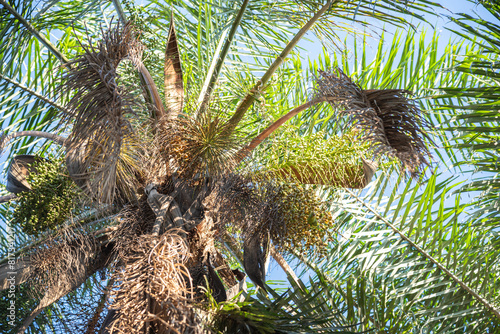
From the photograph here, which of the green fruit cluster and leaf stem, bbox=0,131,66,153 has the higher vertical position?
leaf stem, bbox=0,131,66,153

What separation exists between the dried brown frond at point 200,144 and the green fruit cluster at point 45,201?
2.36ft

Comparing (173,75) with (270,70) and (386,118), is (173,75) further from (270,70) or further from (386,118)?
(386,118)

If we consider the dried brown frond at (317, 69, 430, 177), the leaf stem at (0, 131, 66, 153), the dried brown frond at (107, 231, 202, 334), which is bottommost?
the dried brown frond at (107, 231, 202, 334)

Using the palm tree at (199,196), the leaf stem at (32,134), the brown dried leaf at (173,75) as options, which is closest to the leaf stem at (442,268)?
the palm tree at (199,196)

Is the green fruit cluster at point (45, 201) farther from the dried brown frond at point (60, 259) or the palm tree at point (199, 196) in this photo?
the dried brown frond at point (60, 259)

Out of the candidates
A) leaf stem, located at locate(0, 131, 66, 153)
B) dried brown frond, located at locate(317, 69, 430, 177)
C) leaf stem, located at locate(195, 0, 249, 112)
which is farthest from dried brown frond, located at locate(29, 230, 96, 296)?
dried brown frond, located at locate(317, 69, 430, 177)

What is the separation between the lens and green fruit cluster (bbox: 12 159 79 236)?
2316 mm

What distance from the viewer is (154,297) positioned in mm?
1564

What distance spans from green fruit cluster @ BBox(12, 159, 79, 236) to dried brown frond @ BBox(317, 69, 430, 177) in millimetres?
1602

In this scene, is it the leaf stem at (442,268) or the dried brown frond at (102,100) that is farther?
the leaf stem at (442,268)

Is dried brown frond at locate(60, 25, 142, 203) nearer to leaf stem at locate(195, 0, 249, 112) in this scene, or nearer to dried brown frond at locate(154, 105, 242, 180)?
dried brown frond at locate(154, 105, 242, 180)

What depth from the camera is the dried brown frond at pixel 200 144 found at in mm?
1904

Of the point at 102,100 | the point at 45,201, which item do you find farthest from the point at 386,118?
the point at 45,201

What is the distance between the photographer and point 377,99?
1.75 metres
